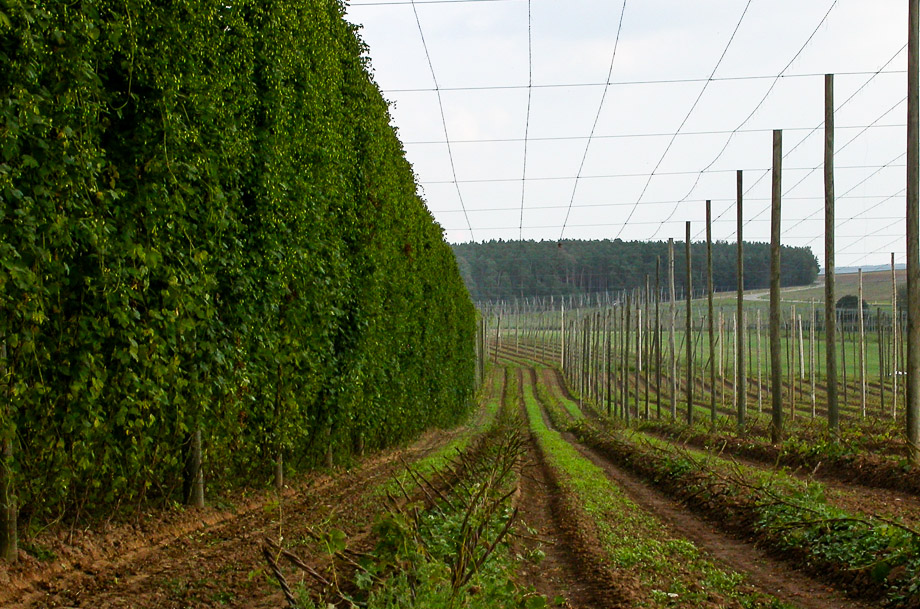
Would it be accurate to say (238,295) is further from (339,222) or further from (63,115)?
(339,222)

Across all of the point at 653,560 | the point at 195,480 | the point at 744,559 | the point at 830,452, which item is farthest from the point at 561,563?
the point at 830,452

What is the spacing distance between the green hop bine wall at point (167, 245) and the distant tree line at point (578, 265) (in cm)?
6447

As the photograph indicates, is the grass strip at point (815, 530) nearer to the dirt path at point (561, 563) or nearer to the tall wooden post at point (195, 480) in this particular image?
the dirt path at point (561, 563)

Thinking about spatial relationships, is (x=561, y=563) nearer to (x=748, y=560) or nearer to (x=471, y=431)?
(x=748, y=560)

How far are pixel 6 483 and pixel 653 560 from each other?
18.3 ft

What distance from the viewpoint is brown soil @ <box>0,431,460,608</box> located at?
638cm

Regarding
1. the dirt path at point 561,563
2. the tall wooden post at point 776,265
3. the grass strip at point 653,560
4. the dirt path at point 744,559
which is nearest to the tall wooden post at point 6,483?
the dirt path at point 561,563

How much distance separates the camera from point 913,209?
16375mm

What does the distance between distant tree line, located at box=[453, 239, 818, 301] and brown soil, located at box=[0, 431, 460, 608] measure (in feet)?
220

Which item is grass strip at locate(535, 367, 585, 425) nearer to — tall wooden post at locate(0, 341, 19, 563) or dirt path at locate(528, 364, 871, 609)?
dirt path at locate(528, 364, 871, 609)

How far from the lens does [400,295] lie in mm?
20625

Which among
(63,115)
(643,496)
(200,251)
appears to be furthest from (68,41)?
(643,496)

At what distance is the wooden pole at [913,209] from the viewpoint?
16.3 metres

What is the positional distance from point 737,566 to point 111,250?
6.32 m
